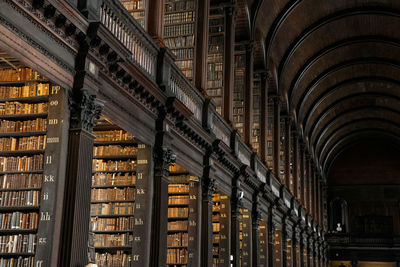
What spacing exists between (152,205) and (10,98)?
2.71m

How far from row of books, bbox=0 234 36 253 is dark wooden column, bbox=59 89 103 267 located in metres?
0.43

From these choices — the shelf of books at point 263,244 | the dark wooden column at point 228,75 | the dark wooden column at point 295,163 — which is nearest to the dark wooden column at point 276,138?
the shelf of books at point 263,244

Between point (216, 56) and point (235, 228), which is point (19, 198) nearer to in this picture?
point (235, 228)

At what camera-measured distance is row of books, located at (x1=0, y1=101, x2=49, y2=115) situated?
6914 mm

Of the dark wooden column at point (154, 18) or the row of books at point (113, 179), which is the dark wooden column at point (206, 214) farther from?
the dark wooden column at point (154, 18)

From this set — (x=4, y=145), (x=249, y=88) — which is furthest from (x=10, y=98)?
(x=249, y=88)

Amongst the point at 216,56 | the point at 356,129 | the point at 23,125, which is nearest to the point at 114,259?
Result: the point at 23,125

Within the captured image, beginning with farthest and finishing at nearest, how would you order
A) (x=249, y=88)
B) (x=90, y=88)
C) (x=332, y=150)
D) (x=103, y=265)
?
(x=332, y=150) < (x=249, y=88) < (x=103, y=265) < (x=90, y=88)

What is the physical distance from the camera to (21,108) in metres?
7.05

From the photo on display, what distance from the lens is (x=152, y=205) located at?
28.1 ft

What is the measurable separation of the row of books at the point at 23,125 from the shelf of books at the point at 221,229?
22.0 feet

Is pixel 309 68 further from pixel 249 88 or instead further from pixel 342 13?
pixel 249 88

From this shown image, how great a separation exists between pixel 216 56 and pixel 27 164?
7.81 meters

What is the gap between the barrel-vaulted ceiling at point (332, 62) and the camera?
19.8 meters
